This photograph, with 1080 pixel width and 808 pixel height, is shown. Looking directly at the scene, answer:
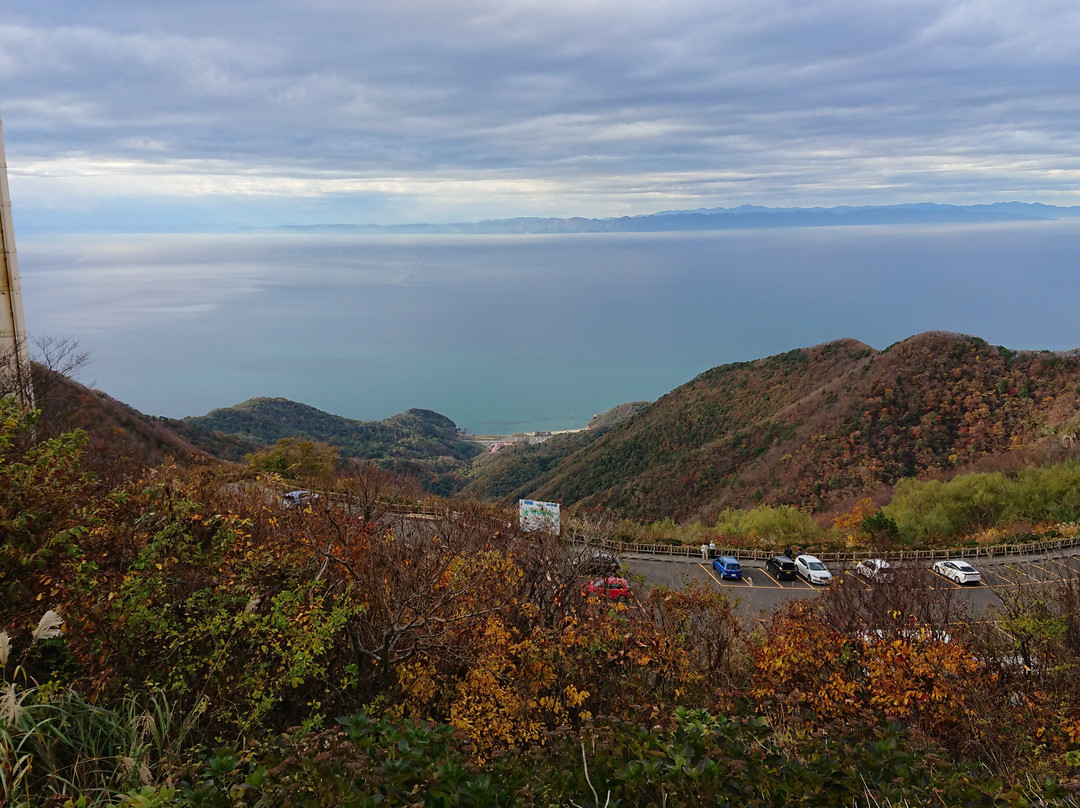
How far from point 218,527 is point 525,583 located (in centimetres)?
601

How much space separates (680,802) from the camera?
14.4ft

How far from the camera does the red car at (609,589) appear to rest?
13.0 metres

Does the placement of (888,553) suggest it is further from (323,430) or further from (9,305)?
(323,430)

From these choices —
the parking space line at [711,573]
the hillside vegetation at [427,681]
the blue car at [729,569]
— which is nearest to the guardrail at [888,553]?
the parking space line at [711,573]

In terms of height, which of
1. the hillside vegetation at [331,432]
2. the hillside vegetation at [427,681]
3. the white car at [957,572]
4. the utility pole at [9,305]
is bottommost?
the hillside vegetation at [331,432]

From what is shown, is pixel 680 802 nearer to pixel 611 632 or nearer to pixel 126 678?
pixel 126 678

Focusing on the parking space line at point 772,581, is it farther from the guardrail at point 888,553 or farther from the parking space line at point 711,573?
the parking space line at point 711,573

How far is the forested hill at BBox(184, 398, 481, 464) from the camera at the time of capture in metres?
84.4

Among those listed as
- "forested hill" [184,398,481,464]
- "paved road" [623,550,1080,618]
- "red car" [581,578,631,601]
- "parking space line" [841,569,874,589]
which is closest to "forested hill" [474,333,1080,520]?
"paved road" [623,550,1080,618]

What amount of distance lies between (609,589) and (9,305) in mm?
16427

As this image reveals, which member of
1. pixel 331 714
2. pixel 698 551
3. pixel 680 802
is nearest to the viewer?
pixel 680 802

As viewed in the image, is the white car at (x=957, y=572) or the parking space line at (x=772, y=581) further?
the parking space line at (x=772, y=581)

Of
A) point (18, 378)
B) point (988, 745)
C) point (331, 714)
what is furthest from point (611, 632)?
point (18, 378)

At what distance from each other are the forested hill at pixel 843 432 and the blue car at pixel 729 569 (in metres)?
22.1
